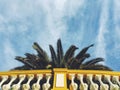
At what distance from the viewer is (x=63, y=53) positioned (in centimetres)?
2127

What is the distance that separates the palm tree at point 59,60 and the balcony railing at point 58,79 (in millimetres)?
3974

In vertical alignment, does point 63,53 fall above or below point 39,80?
above

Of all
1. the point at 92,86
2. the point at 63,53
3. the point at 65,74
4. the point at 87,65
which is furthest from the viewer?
the point at 87,65

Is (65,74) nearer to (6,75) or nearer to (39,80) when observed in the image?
(39,80)

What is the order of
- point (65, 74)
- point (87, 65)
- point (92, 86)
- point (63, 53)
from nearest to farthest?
1. point (92, 86)
2. point (65, 74)
3. point (63, 53)
4. point (87, 65)

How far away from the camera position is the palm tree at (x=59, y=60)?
2095 centimetres

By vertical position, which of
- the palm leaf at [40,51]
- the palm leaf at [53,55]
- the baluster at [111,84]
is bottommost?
the baluster at [111,84]

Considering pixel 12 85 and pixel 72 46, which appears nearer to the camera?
pixel 12 85

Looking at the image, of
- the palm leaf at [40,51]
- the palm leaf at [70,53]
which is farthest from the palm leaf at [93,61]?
the palm leaf at [40,51]

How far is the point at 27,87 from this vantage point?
15102 mm

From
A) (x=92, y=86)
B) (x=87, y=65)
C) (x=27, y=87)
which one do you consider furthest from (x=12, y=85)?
(x=87, y=65)

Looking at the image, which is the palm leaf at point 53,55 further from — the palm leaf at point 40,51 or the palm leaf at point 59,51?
the palm leaf at point 40,51

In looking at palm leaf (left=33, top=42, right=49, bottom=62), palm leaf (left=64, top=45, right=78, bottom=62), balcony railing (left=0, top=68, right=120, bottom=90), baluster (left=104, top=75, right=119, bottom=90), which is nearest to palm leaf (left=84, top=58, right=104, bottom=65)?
palm leaf (left=64, top=45, right=78, bottom=62)

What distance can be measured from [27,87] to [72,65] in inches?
271
